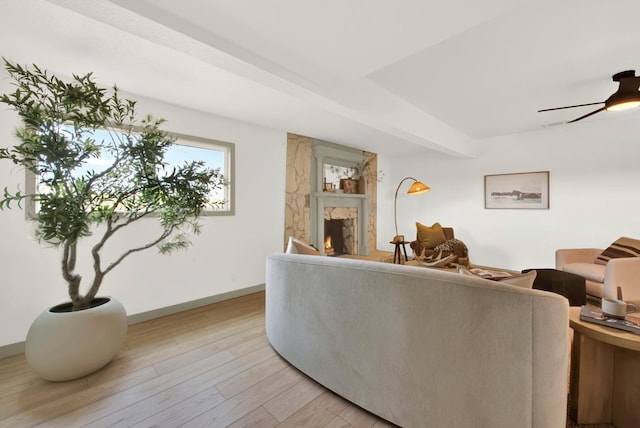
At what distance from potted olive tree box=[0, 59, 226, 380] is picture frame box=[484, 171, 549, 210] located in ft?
16.4

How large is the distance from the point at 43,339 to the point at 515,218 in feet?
20.1

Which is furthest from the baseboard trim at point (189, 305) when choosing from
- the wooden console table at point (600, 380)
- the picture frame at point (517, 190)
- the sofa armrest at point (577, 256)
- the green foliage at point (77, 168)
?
the picture frame at point (517, 190)

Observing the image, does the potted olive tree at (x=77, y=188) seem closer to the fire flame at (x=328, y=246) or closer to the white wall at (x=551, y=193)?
the fire flame at (x=328, y=246)

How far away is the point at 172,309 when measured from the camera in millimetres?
3006

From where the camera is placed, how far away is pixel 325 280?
1656 millimetres

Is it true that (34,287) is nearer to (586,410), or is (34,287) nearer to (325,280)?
(325,280)

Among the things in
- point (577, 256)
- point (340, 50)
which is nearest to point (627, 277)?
point (577, 256)

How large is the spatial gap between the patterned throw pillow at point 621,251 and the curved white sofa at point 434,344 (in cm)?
300

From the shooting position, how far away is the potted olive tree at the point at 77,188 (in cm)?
151

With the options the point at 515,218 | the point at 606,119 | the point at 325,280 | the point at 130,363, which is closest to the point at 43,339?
the point at 130,363

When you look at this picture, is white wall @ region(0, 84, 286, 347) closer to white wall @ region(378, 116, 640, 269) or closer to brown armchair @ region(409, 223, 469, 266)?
brown armchair @ region(409, 223, 469, 266)

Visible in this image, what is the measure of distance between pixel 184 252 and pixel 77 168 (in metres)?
1.57

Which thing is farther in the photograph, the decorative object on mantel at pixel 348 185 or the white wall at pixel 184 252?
the decorative object on mantel at pixel 348 185

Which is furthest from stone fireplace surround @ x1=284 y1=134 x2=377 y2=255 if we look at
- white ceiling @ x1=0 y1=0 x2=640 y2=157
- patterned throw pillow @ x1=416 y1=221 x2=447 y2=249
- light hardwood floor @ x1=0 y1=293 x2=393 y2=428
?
light hardwood floor @ x1=0 y1=293 x2=393 y2=428
